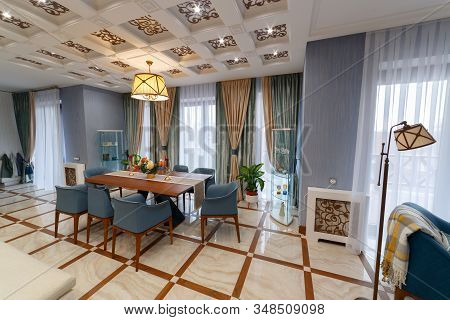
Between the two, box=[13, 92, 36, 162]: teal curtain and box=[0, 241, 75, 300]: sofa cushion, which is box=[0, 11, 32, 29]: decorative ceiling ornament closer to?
box=[0, 241, 75, 300]: sofa cushion

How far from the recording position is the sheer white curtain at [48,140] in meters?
5.00

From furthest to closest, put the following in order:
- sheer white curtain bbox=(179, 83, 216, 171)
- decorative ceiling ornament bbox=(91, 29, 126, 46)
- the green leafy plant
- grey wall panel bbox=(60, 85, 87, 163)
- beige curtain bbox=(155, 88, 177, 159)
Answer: beige curtain bbox=(155, 88, 177, 159)
grey wall panel bbox=(60, 85, 87, 163)
sheer white curtain bbox=(179, 83, 216, 171)
the green leafy plant
decorative ceiling ornament bbox=(91, 29, 126, 46)

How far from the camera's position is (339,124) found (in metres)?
2.47

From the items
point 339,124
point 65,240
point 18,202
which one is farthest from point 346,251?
point 18,202

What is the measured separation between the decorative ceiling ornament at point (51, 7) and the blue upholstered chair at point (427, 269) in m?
3.96

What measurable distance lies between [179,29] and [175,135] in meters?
2.98

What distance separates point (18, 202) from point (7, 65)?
9.36 ft

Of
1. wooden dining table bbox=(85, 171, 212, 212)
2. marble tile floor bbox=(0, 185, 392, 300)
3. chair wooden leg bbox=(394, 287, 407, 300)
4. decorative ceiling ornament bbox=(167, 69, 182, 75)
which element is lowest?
marble tile floor bbox=(0, 185, 392, 300)

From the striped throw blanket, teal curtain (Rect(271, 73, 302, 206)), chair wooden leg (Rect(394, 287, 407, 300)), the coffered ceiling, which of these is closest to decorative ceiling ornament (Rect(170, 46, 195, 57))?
the coffered ceiling

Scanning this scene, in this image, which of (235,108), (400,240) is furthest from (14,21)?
(400,240)

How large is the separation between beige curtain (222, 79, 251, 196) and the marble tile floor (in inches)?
68.3

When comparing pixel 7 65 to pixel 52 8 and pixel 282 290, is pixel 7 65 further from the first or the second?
pixel 282 290

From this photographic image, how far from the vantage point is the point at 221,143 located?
4.52 metres

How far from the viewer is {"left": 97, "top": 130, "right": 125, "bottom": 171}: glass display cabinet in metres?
5.10
